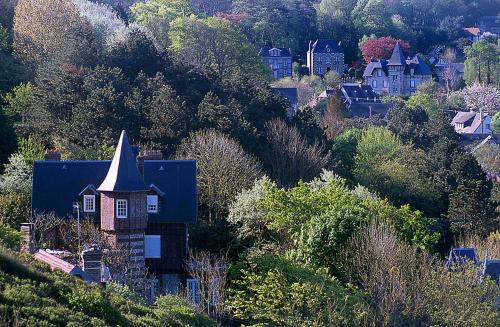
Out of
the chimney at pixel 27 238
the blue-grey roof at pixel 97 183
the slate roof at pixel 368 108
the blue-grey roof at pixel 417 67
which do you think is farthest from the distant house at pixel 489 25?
the chimney at pixel 27 238

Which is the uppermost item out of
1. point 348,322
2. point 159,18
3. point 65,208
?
point 159,18

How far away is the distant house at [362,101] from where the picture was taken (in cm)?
6781

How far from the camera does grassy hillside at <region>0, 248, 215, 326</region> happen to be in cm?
1539

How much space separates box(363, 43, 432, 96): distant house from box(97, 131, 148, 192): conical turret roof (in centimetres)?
6033

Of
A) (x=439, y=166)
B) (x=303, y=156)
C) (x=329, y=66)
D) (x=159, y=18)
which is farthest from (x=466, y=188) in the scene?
(x=329, y=66)

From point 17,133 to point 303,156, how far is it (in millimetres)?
10601

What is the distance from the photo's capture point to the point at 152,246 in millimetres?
27141

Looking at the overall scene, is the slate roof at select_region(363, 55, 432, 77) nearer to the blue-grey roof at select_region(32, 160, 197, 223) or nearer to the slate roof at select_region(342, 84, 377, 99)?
the slate roof at select_region(342, 84, 377, 99)

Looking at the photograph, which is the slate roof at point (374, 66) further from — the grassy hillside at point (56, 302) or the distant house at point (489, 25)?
the grassy hillside at point (56, 302)

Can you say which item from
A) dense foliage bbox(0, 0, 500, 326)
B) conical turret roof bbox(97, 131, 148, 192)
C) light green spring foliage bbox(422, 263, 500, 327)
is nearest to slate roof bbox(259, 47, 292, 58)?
dense foliage bbox(0, 0, 500, 326)

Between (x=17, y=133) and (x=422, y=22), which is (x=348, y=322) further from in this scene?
(x=422, y=22)

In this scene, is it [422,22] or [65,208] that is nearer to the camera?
[65,208]

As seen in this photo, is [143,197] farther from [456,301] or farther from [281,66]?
[281,66]

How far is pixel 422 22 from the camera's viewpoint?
112 meters
